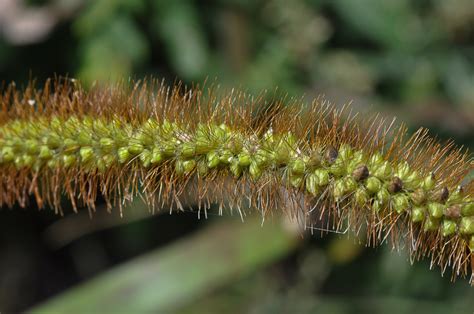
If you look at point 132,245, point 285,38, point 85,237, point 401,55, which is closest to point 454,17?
point 401,55

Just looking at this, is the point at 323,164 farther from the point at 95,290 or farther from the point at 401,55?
the point at 401,55

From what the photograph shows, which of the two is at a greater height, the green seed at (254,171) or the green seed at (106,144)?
the green seed at (106,144)

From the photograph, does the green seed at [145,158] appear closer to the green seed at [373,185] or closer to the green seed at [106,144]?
the green seed at [106,144]

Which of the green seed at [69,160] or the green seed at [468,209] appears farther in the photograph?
the green seed at [69,160]

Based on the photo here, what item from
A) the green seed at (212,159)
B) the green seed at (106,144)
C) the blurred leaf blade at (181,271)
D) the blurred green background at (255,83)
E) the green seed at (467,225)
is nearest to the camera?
the green seed at (467,225)

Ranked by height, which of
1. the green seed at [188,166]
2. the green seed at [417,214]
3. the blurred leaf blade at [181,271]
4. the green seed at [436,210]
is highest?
the green seed at [188,166]

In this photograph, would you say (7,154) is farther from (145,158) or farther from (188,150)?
(188,150)

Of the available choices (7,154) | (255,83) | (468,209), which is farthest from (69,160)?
(255,83)

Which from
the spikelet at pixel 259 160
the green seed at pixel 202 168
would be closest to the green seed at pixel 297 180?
the spikelet at pixel 259 160
